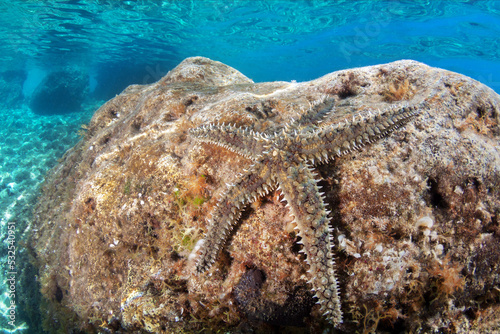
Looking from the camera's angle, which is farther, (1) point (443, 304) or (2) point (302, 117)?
(2) point (302, 117)

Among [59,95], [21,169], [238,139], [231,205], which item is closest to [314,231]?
[231,205]

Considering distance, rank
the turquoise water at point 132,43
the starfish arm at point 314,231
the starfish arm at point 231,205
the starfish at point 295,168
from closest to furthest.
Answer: the starfish arm at point 314,231 < the starfish at point 295,168 < the starfish arm at point 231,205 < the turquoise water at point 132,43

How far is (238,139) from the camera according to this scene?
11.1ft

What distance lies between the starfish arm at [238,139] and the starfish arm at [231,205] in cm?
32

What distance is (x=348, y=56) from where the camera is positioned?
5384cm

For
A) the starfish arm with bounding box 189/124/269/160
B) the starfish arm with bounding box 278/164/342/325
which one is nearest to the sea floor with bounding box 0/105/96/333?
the starfish arm with bounding box 189/124/269/160

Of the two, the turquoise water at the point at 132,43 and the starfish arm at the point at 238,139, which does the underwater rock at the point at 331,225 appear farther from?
the turquoise water at the point at 132,43

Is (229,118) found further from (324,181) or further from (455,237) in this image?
(455,237)

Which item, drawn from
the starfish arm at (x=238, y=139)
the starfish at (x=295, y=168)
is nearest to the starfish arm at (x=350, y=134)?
the starfish at (x=295, y=168)

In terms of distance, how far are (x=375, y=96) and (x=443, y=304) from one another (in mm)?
3358

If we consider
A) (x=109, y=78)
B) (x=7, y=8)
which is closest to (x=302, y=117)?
(x=7, y=8)

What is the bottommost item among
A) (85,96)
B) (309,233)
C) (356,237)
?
(85,96)

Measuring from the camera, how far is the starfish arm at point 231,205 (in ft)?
9.67

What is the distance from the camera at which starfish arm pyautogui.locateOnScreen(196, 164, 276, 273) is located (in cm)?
295
